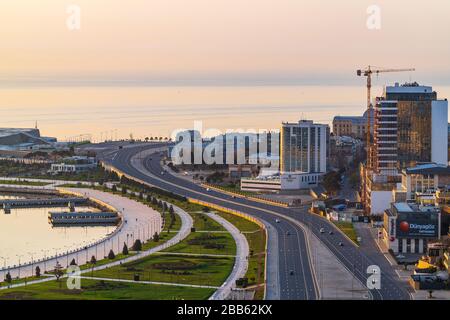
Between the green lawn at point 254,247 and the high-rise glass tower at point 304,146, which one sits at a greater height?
the high-rise glass tower at point 304,146

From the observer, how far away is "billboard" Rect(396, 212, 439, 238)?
21.1 m

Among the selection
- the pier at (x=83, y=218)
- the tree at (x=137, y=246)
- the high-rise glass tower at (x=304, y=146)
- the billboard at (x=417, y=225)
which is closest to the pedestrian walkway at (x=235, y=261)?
the tree at (x=137, y=246)

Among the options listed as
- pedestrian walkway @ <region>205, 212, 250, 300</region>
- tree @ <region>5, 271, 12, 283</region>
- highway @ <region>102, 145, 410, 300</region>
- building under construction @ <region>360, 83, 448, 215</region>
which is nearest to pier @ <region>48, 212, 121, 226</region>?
pedestrian walkway @ <region>205, 212, 250, 300</region>

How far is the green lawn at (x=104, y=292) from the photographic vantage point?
15609mm

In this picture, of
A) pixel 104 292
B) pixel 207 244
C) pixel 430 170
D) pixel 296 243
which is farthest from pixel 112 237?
pixel 104 292

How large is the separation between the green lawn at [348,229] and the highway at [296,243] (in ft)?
0.53

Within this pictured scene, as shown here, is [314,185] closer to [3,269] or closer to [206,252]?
[206,252]

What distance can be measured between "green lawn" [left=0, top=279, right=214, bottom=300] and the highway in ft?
4.85

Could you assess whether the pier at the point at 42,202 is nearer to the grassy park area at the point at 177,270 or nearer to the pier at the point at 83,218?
the pier at the point at 83,218

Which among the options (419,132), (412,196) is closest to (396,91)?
(419,132)

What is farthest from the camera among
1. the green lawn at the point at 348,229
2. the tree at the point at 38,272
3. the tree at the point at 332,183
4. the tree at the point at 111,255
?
the tree at the point at 332,183
